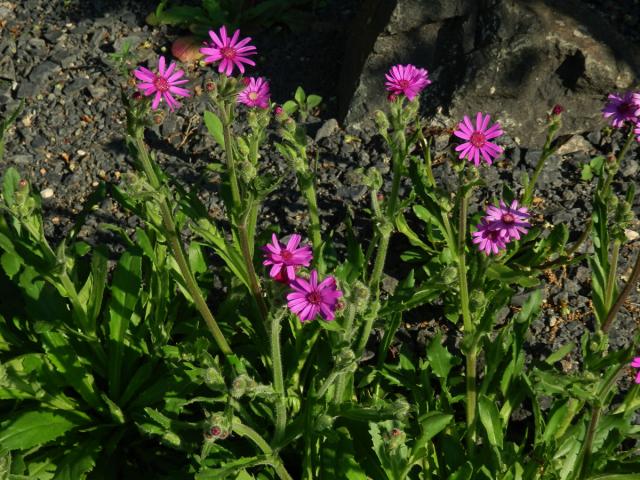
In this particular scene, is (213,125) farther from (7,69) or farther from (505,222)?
(7,69)

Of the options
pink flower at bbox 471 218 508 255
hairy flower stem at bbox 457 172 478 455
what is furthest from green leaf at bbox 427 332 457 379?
pink flower at bbox 471 218 508 255

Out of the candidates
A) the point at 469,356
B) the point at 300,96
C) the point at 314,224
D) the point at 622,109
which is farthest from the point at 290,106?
the point at 469,356

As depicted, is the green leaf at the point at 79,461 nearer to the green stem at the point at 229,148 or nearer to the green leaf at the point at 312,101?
the green stem at the point at 229,148

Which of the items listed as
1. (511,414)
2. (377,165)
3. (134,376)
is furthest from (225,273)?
(511,414)

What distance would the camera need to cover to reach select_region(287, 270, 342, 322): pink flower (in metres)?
2.71

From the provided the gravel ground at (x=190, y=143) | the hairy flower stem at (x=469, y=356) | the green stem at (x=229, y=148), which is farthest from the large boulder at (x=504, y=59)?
the green stem at (x=229, y=148)

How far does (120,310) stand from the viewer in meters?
3.75

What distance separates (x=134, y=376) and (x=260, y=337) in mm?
655

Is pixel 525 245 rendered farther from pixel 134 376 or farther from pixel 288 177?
pixel 134 376

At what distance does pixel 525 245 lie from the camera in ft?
14.7

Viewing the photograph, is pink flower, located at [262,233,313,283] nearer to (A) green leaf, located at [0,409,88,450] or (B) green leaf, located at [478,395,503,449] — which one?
(B) green leaf, located at [478,395,503,449]

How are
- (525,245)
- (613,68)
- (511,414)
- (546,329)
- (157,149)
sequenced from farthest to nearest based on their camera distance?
(157,149)
(613,68)
(525,245)
(546,329)
(511,414)

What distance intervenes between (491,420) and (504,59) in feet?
8.67

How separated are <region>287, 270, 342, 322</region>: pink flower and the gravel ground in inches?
59.9
